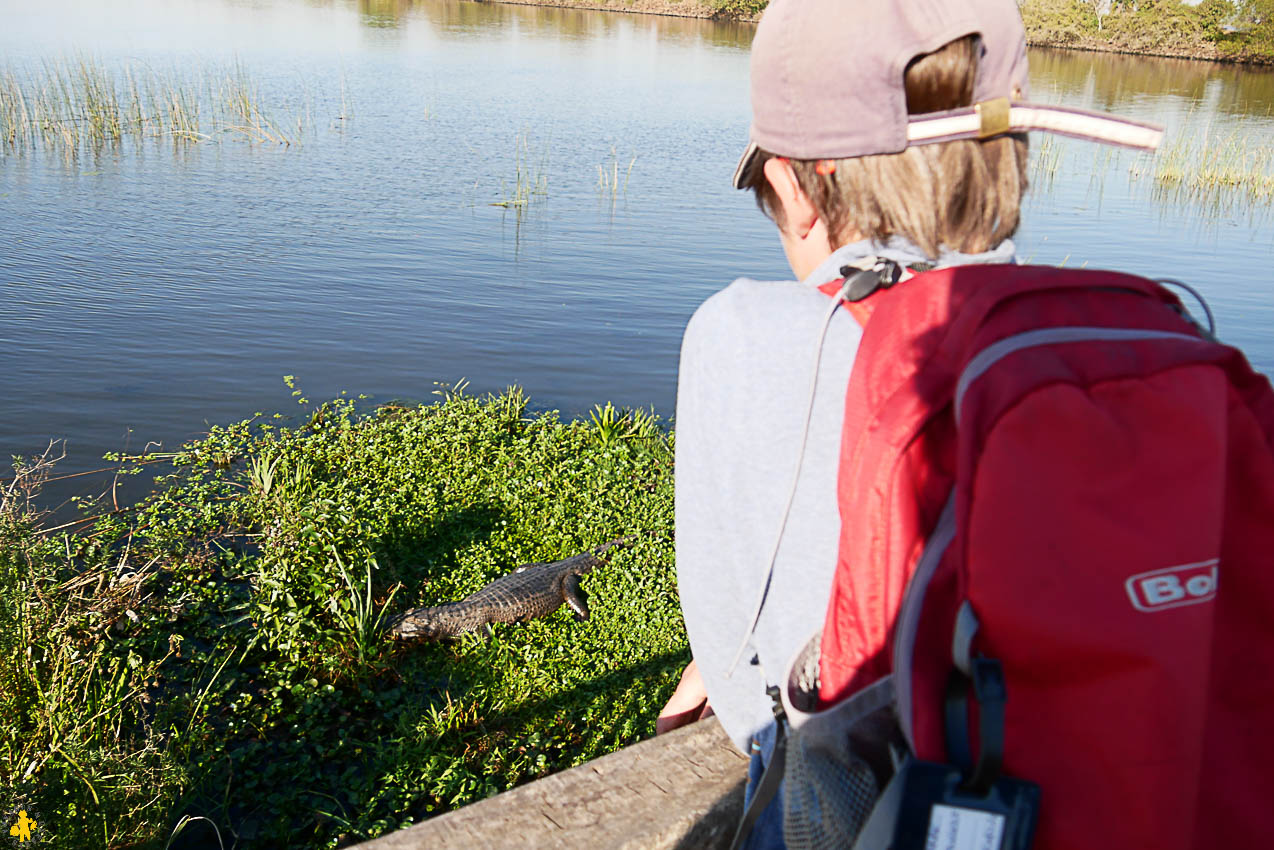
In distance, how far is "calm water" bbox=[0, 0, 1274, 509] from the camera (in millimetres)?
8062

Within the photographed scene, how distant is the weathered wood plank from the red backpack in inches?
41.5

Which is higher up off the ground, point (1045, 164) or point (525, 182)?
point (1045, 164)

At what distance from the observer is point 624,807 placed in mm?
1928

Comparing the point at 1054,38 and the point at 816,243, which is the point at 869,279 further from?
the point at 1054,38

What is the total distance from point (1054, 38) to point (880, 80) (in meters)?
47.6

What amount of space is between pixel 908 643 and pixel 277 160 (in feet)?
49.4

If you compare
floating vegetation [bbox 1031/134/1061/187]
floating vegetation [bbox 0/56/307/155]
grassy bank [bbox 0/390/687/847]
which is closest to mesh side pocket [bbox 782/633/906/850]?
grassy bank [bbox 0/390/687/847]

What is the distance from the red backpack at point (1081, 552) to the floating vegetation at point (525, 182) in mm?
12924

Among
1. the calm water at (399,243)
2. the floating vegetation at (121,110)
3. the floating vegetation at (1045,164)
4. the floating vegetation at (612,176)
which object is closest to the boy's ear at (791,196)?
the calm water at (399,243)

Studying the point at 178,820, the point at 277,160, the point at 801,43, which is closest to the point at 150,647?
the point at 178,820

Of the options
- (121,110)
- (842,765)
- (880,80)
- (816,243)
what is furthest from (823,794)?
(121,110)

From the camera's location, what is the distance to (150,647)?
408 cm

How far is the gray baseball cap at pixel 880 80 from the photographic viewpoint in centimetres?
118

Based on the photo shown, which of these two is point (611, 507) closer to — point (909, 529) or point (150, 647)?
point (150, 647)
